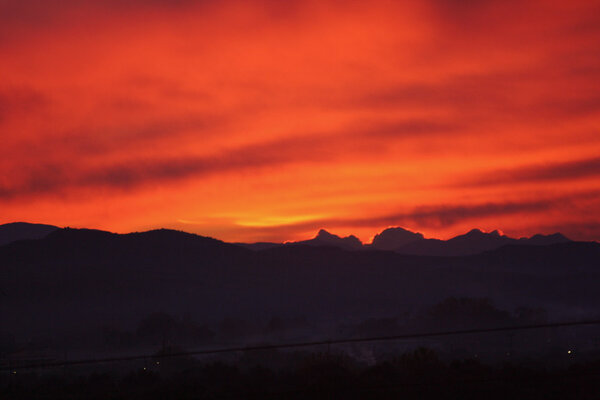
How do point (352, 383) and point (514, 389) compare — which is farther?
point (352, 383)

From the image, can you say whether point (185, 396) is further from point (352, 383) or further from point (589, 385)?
point (589, 385)

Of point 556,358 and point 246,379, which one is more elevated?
point 246,379

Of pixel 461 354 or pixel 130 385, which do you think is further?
pixel 461 354

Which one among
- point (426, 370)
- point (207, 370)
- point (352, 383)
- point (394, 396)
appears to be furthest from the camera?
point (207, 370)

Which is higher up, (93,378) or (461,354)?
(93,378)

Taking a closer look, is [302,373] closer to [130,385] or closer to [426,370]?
[426,370]

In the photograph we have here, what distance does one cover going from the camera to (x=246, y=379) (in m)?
72.8

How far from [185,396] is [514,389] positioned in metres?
22.8

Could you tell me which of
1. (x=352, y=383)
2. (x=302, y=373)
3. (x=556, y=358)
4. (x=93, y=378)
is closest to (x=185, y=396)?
(x=352, y=383)

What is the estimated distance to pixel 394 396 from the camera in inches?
1656

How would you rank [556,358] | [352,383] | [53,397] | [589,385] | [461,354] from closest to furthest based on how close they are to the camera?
1. [589,385]
2. [352,383]
3. [53,397]
4. [556,358]
5. [461,354]

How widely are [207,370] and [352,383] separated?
116 ft

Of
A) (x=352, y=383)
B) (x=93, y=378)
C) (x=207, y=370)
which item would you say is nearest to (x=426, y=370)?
(x=352, y=383)

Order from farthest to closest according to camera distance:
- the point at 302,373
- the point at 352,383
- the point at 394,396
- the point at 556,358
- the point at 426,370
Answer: the point at 556,358
the point at 302,373
the point at 426,370
the point at 352,383
the point at 394,396
